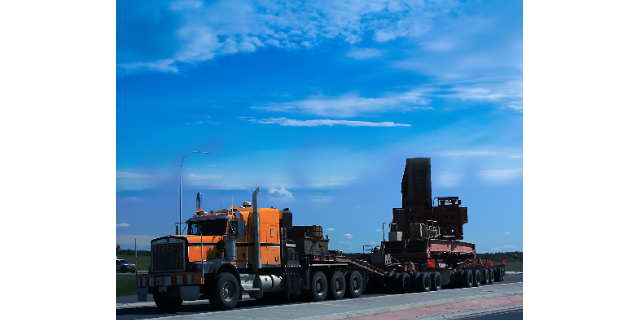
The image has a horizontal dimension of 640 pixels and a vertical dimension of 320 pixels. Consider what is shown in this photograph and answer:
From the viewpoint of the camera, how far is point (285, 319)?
49.6 feet

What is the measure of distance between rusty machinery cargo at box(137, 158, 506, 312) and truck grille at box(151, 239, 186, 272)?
32 mm

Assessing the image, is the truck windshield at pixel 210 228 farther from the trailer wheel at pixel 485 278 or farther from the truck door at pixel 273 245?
the trailer wheel at pixel 485 278

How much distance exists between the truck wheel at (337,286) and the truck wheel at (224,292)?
16.7ft

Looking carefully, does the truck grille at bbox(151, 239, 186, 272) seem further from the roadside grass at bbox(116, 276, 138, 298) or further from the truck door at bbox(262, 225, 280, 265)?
the roadside grass at bbox(116, 276, 138, 298)

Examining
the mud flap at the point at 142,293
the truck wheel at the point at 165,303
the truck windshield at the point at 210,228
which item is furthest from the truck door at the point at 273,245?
the mud flap at the point at 142,293

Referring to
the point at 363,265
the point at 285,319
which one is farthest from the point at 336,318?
the point at 363,265

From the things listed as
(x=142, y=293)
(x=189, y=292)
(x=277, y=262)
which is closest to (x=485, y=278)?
(x=277, y=262)

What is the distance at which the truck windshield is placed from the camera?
19.6 metres

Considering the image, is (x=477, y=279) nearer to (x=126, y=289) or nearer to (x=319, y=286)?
(x=319, y=286)

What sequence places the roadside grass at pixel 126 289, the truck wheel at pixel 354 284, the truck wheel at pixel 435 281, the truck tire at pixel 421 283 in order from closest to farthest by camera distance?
the truck wheel at pixel 354 284 → the truck tire at pixel 421 283 → the truck wheel at pixel 435 281 → the roadside grass at pixel 126 289

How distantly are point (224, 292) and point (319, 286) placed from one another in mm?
5062

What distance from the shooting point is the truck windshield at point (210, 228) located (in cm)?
1959
